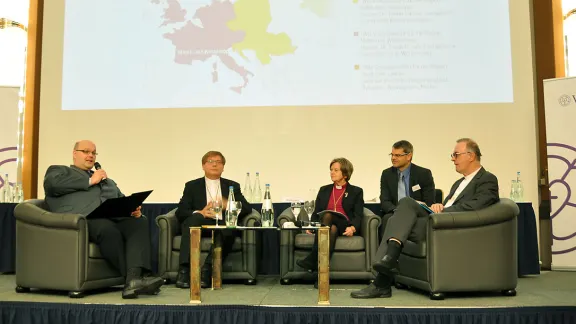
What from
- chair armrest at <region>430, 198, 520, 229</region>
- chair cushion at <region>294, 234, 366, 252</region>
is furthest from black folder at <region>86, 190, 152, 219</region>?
chair armrest at <region>430, 198, 520, 229</region>

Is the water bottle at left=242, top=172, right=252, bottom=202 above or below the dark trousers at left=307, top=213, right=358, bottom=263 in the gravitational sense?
above

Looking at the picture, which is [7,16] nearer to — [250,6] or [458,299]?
[250,6]

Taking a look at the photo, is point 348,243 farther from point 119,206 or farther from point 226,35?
point 226,35

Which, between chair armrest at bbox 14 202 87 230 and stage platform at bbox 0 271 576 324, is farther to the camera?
chair armrest at bbox 14 202 87 230

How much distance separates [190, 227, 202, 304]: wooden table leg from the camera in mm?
3229

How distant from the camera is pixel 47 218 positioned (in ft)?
11.5

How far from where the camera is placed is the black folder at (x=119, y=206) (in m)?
3.53

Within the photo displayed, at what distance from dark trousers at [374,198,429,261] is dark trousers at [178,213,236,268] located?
3.82 ft

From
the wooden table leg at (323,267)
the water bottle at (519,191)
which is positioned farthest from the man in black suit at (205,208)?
the water bottle at (519,191)

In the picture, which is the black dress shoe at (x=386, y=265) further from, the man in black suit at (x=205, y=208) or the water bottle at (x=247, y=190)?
the water bottle at (x=247, y=190)

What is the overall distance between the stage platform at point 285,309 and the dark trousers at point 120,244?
22 centimetres

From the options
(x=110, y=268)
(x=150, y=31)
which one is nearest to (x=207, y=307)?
(x=110, y=268)

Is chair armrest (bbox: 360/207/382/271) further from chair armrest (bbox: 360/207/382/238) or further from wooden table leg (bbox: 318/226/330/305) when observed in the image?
wooden table leg (bbox: 318/226/330/305)

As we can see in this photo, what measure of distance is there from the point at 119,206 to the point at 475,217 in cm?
222
